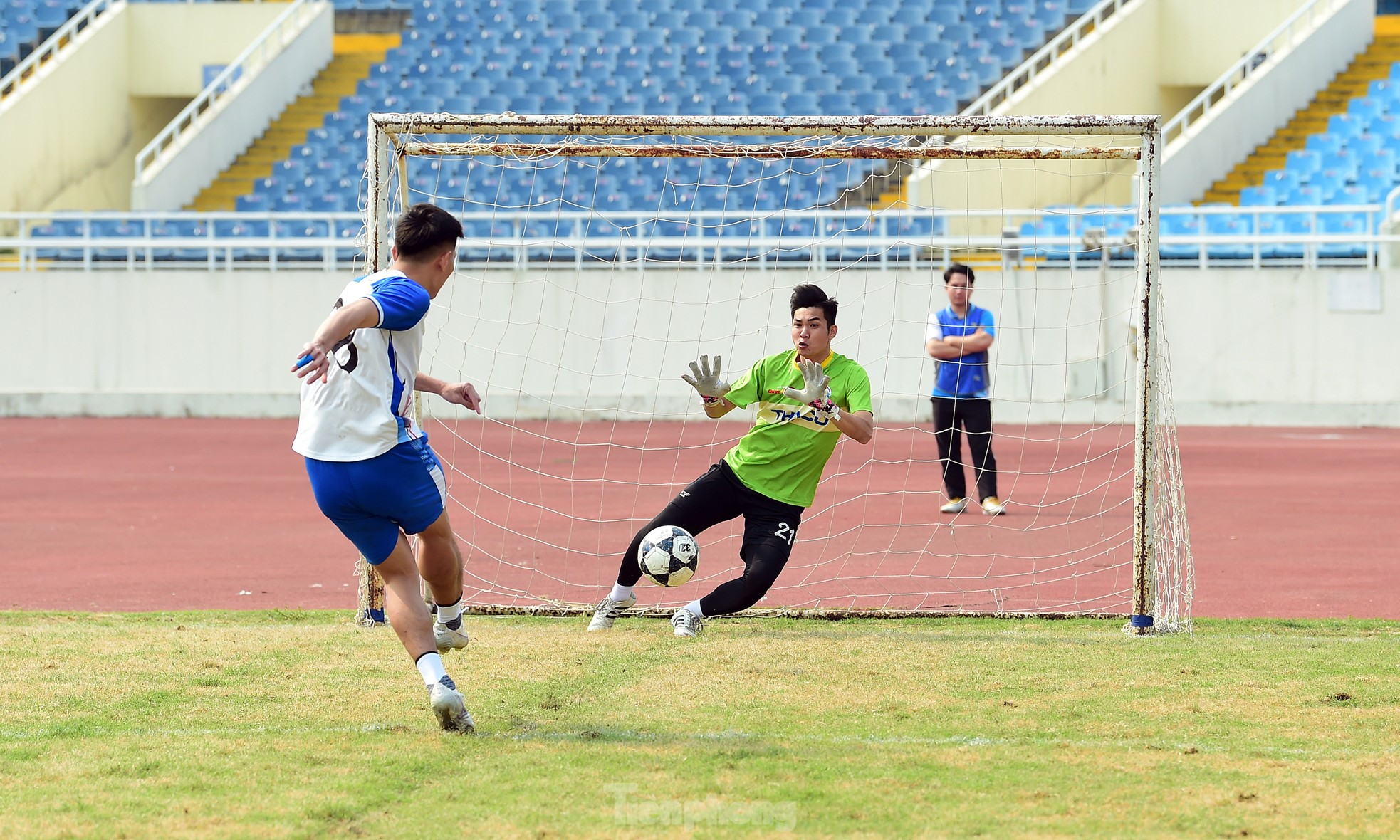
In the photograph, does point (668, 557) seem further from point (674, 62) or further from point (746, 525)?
point (674, 62)

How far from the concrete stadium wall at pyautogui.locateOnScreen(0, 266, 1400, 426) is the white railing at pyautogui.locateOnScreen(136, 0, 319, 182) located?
5465 millimetres

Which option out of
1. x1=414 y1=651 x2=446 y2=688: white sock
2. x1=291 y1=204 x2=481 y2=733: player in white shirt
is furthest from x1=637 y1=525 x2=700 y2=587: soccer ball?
x1=414 y1=651 x2=446 y2=688: white sock

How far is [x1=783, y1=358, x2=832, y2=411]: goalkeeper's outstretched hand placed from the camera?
21.5 feet

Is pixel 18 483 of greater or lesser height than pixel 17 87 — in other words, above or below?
below

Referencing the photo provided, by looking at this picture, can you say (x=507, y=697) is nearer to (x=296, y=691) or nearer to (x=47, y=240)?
(x=296, y=691)

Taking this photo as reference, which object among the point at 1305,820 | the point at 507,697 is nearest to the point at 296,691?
the point at 507,697

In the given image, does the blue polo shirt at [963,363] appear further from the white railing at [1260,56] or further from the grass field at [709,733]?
the white railing at [1260,56]

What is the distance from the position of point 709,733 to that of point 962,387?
272 inches

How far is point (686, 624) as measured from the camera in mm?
7156

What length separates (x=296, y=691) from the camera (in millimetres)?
5938

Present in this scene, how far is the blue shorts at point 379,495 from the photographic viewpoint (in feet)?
17.0

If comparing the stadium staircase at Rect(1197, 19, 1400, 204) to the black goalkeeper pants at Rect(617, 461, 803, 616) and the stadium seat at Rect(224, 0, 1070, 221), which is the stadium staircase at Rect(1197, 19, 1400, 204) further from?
the black goalkeeper pants at Rect(617, 461, 803, 616)

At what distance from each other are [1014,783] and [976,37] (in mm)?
25211

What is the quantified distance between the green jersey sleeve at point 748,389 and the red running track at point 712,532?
180 centimetres
